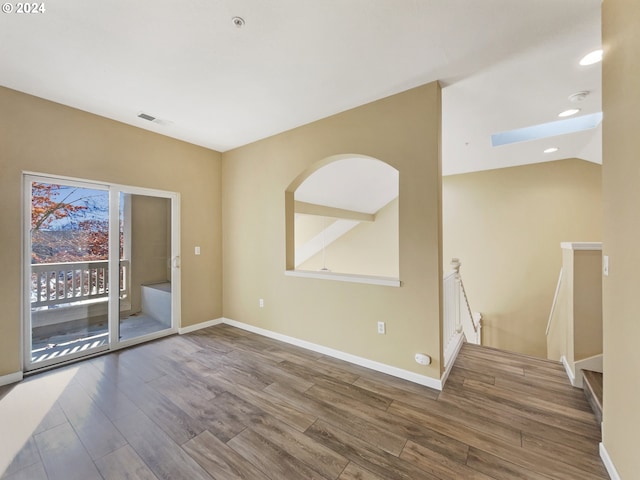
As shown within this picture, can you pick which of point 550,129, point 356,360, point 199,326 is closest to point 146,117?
point 199,326

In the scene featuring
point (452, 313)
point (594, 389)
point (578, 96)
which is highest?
point (578, 96)

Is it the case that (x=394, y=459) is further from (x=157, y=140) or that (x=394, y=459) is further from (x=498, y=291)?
(x=498, y=291)

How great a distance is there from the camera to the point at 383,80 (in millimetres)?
2268

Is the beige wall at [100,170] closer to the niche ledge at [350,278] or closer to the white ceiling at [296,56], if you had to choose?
the white ceiling at [296,56]

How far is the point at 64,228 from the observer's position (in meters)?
2.76

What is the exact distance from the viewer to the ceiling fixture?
95.7 inches

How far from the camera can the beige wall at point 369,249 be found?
6.93 meters

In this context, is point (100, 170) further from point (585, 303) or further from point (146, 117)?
point (585, 303)

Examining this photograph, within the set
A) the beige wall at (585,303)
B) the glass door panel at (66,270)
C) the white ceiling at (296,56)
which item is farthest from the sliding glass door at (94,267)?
the beige wall at (585,303)

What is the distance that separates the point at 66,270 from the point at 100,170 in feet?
3.86

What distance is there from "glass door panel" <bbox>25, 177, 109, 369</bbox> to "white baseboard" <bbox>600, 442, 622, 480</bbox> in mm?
4436

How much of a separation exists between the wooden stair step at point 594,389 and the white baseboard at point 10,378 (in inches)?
192

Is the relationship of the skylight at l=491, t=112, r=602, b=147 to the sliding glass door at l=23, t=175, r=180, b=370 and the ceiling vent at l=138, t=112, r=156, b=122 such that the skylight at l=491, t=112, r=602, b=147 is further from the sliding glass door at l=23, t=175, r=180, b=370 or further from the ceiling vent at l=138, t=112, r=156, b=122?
the sliding glass door at l=23, t=175, r=180, b=370

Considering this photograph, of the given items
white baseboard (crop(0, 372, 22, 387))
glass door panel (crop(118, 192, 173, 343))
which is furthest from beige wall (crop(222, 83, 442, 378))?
white baseboard (crop(0, 372, 22, 387))
